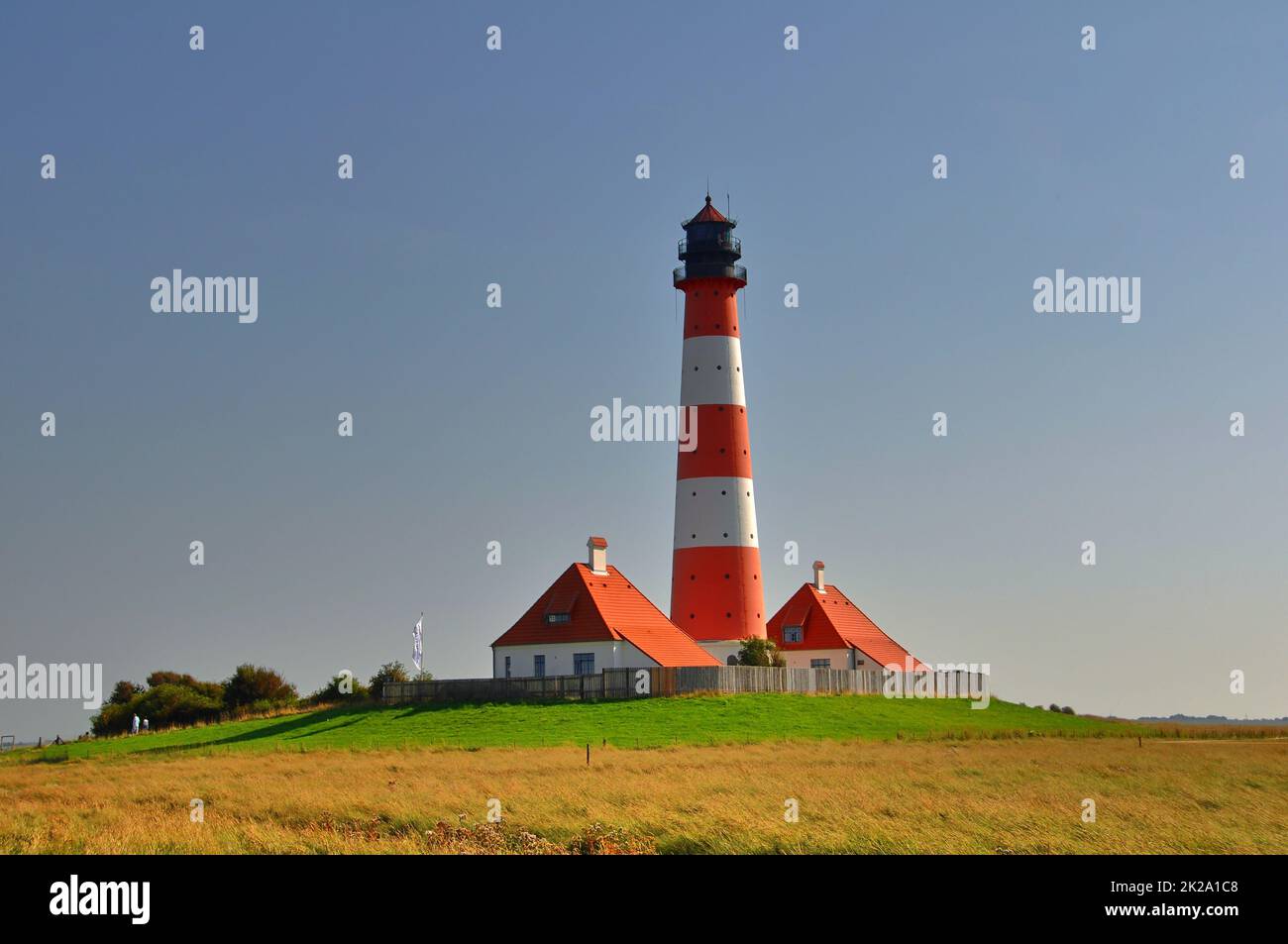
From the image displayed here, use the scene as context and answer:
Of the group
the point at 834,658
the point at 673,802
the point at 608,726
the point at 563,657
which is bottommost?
the point at 608,726

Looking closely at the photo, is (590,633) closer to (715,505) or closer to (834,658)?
(715,505)

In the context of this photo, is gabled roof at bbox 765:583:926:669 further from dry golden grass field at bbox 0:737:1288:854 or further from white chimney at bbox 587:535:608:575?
dry golden grass field at bbox 0:737:1288:854

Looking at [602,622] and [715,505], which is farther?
[715,505]

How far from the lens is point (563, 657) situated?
6531 cm

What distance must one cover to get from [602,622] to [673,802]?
36405 millimetres

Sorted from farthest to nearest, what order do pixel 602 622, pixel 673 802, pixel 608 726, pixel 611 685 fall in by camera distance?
pixel 602 622 → pixel 611 685 → pixel 608 726 → pixel 673 802

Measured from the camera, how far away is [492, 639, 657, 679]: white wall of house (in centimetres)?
6347

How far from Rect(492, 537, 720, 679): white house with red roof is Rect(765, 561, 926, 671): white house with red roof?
10363 millimetres

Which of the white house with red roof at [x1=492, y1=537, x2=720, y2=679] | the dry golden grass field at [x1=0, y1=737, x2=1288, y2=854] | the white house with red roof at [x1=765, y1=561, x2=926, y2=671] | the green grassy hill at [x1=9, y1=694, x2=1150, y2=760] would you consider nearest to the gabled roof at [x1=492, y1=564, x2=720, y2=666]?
the white house with red roof at [x1=492, y1=537, x2=720, y2=679]

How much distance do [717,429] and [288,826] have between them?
43.8 meters

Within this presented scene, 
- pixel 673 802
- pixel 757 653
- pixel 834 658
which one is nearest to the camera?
pixel 673 802

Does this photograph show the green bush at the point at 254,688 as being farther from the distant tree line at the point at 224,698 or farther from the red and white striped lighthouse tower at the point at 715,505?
the red and white striped lighthouse tower at the point at 715,505


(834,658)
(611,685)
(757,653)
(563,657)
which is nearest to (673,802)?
(611,685)
